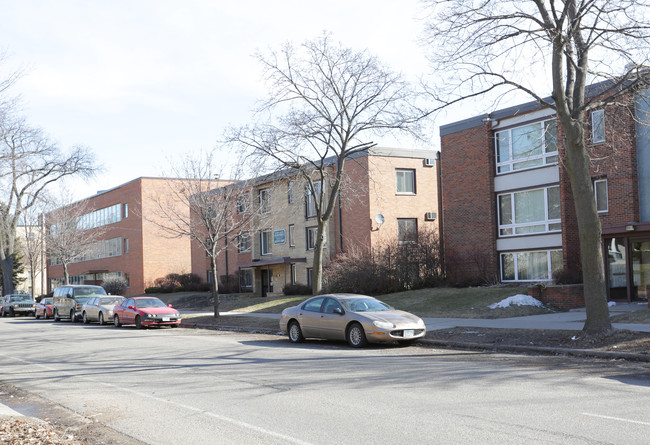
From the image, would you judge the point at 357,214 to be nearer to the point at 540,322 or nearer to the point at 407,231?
the point at 407,231

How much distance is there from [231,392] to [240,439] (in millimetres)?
2915

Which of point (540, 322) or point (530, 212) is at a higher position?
point (530, 212)

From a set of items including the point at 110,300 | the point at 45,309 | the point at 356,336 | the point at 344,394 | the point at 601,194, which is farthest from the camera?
the point at 45,309

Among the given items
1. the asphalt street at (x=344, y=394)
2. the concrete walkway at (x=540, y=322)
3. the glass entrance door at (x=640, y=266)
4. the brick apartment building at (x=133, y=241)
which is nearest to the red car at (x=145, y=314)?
the asphalt street at (x=344, y=394)

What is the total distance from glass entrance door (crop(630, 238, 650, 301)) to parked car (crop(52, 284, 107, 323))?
2337cm

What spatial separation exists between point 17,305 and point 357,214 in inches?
844

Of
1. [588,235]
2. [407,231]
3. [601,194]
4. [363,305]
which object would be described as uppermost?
[601,194]

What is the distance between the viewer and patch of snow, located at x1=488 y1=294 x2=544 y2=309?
22.8m

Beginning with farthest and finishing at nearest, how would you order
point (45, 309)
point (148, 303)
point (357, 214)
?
point (357, 214) < point (45, 309) < point (148, 303)

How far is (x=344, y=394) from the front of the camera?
9430 millimetres

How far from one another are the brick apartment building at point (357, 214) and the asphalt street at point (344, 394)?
62.8 ft

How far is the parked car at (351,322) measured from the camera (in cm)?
1562

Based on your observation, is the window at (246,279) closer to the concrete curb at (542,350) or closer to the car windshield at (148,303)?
the car windshield at (148,303)

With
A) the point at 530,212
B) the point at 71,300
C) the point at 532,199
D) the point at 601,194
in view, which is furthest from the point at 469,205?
the point at 71,300
